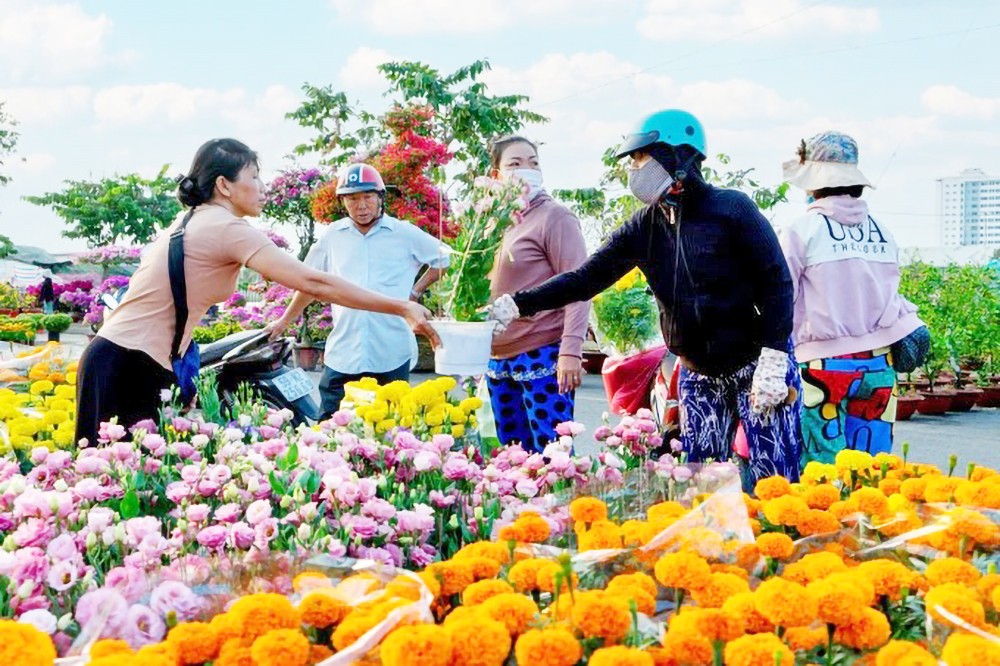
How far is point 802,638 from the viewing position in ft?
4.67

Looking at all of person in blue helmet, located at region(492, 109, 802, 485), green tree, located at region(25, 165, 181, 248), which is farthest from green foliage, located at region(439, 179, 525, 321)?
green tree, located at region(25, 165, 181, 248)

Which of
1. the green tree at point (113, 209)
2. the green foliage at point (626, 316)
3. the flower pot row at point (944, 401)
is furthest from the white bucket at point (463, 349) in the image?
the green tree at point (113, 209)

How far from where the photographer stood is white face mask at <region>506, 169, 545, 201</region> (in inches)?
158

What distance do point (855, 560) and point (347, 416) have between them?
60.8 inches

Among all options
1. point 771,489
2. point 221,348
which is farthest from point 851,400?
point 221,348

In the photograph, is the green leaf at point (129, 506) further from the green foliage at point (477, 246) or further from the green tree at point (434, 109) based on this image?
the green tree at point (434, 109)

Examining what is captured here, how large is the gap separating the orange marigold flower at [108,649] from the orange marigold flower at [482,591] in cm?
44

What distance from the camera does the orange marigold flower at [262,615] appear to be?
137cm

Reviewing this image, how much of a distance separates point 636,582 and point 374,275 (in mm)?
3689

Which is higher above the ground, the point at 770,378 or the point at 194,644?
the point at 770,378

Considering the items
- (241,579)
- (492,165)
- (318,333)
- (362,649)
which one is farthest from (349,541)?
(318,333)

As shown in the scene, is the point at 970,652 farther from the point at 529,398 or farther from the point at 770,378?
the point at 529,398

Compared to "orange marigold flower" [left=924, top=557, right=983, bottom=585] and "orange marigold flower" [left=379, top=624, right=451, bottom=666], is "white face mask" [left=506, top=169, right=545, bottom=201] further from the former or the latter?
"orange marigold flower" [left=379, top=624, right=451, bottom=666]

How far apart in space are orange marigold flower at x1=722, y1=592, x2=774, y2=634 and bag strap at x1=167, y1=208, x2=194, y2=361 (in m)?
2.34
